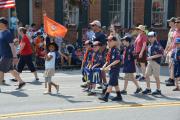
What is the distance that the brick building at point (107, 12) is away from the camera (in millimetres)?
23922

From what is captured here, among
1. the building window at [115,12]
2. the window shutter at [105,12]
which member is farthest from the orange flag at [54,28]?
the building window at [115,12]

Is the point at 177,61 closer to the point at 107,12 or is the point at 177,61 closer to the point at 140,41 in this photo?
the point at 140,41

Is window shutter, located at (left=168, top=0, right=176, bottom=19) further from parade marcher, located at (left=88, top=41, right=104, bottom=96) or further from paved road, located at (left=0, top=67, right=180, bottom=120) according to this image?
parade marcher, located at (left=88, top=41, right=104, bottom=96)

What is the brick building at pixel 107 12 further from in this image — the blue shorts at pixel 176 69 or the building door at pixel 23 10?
the blue shorts at pixel 176 69

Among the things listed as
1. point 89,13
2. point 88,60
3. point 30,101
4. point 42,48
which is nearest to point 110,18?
point 89,13

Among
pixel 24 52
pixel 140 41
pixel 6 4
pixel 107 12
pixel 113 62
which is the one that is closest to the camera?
pixel 113 62

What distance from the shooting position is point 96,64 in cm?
1226

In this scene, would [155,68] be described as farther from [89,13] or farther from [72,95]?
[89,13]

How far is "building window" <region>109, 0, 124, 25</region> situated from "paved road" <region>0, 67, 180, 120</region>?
13.0m

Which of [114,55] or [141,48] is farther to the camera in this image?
[141,48]

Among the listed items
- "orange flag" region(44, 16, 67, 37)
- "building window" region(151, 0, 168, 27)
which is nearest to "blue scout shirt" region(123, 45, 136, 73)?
"orange flag" region(44, 16, 67, 37)

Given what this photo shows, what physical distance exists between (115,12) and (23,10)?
5.22 meters

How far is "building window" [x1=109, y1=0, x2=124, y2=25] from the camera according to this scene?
26250 millimetres

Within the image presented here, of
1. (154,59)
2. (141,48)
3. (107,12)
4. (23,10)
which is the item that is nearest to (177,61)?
(154,59)
